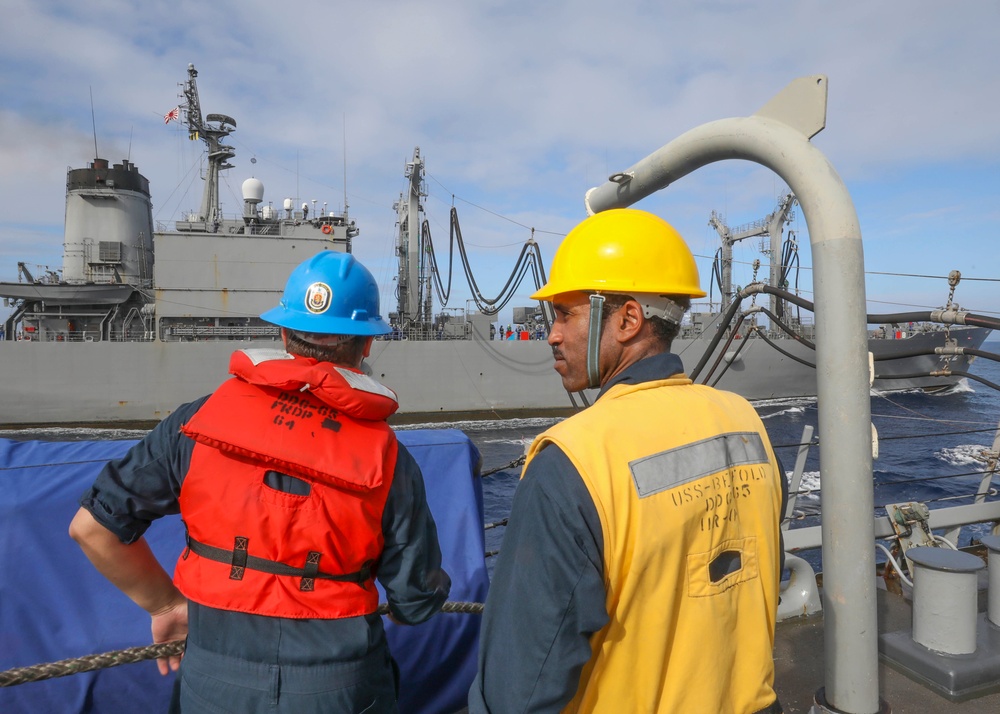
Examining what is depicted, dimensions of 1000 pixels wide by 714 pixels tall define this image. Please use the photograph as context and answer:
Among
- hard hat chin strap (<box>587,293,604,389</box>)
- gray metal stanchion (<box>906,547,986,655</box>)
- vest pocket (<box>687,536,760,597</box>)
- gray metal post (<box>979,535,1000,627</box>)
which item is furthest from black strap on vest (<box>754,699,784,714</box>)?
gray metal post (<box>979,535,1000,627</box>)

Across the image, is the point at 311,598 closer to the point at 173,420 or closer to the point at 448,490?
the point at 173,420

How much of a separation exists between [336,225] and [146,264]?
621 cm

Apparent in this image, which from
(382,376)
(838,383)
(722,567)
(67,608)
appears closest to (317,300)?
(722,567)

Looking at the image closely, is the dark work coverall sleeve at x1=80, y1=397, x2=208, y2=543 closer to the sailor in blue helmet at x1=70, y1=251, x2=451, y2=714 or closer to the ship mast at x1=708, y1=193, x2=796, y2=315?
the sailor in blue helmet at x1=70, y1=251, x2=451, y2=714

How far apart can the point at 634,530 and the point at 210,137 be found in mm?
22859

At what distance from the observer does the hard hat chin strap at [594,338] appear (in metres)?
1.13

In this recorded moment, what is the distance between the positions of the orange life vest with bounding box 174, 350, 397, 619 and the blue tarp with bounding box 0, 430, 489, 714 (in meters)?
0.80

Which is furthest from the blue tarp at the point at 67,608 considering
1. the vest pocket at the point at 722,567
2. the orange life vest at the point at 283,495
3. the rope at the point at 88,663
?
the vest pocket at the point at 722,567

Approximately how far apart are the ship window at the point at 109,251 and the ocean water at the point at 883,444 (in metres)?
5.42

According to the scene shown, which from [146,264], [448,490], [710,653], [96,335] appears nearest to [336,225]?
[146,264]

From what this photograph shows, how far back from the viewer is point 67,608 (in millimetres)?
1762

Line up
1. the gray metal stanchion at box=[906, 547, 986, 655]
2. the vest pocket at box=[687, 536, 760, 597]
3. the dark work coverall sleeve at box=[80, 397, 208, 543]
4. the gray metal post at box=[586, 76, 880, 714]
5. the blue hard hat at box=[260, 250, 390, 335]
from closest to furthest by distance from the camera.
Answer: the vest pocket at box=[687, 536, 760, 597]
the dark work coverall sleeve at box=[80, 397, 208, 543]
the blue hard hat at box=[260, 250, 390, 335]
the gray metal post at box=[586, 76, 880, 714]
the gray metal stanchion at box=[906, 547, 986, 655]

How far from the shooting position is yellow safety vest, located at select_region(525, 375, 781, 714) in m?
0.89

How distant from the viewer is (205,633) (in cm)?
125
